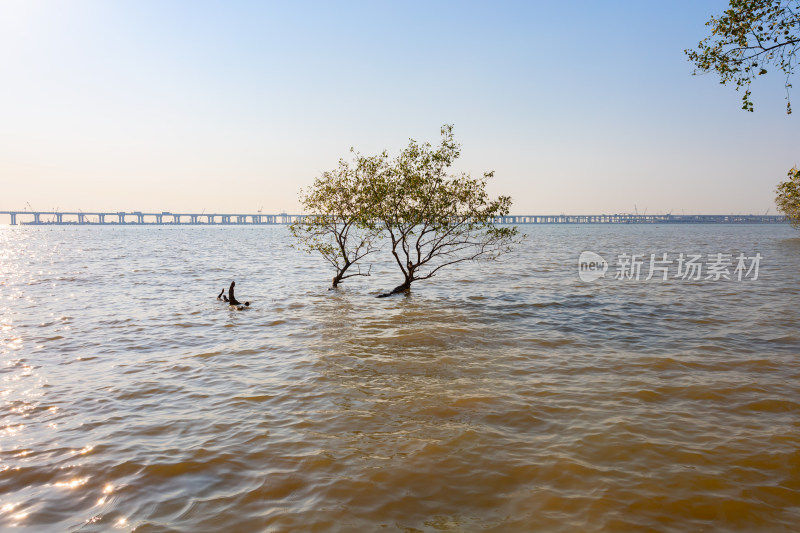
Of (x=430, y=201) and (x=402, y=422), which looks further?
(x=430, y=201)

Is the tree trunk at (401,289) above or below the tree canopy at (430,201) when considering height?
below

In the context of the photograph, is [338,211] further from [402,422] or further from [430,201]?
[402,422]

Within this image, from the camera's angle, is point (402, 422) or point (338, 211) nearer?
point (402, 422)

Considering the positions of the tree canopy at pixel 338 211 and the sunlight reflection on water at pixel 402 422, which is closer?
the sunlight reflection on water at pixel 402 422

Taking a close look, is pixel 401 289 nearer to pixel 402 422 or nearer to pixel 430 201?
pixel 430 201

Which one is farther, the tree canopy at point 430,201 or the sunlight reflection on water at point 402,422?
the tree canopy at point 430,201

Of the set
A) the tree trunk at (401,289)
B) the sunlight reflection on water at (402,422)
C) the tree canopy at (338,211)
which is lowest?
the sunlight reflection on water at (402,422)

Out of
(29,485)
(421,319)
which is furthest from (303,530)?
(421,319)

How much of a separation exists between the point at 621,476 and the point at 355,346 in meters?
10.9

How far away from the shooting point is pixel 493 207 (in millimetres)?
26750

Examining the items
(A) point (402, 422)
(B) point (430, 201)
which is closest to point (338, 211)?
(B) point (430, 201)

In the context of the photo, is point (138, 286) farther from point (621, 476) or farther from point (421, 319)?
point (621, 476)

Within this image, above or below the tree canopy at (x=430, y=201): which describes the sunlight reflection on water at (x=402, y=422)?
below

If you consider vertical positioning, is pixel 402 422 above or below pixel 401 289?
below
